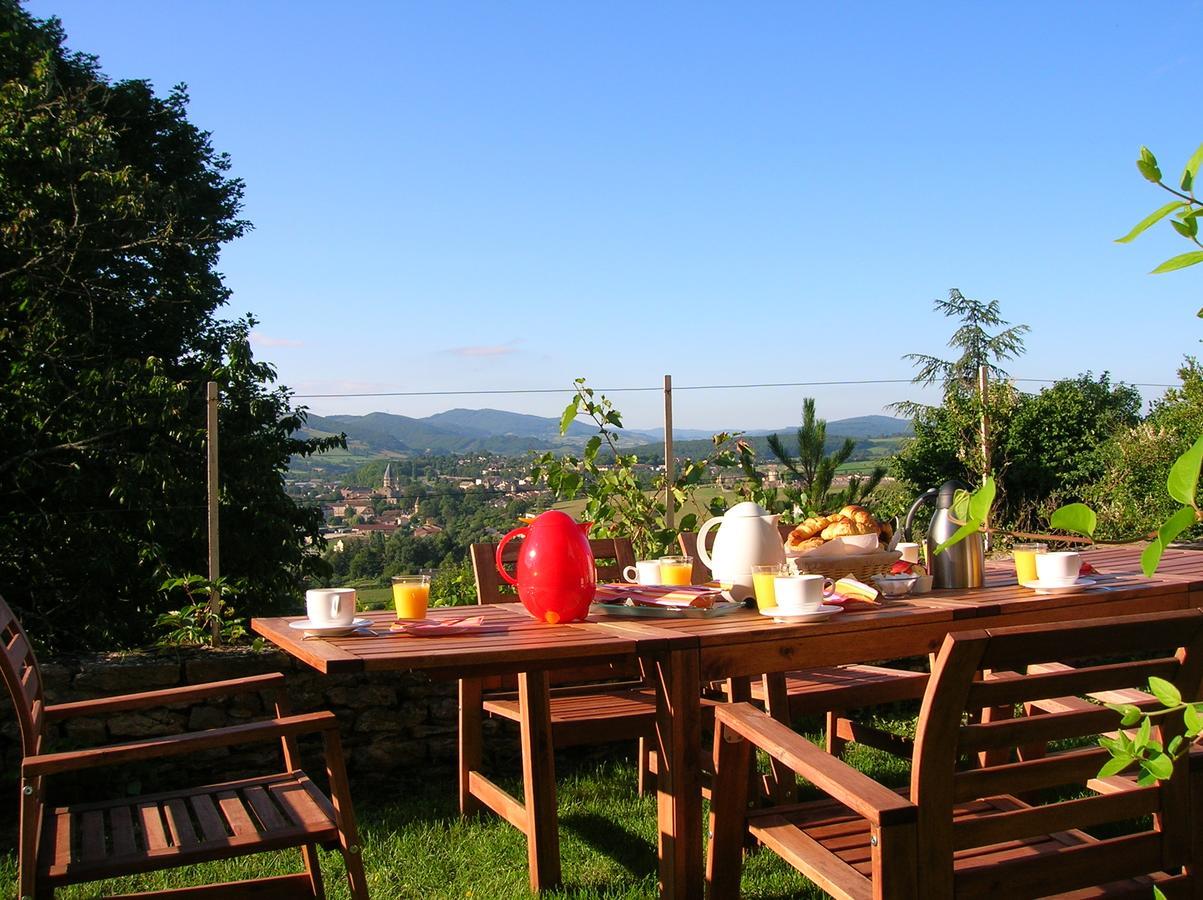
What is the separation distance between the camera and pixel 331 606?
212cm

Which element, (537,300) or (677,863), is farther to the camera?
(537,300)

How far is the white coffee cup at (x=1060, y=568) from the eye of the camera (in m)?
2.58

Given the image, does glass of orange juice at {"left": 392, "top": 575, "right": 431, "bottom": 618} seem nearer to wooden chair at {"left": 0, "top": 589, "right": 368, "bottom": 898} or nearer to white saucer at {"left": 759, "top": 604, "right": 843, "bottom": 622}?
wooden chair at {"left": 0, "top": 589, "right": 368, "bottom": 898}

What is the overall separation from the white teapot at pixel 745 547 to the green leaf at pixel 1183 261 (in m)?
1.86

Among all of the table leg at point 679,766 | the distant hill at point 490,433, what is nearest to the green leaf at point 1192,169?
the table leg at point 679,766

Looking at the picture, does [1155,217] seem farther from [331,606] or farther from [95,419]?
[95,419]

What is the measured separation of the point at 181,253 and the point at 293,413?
12.6 feet

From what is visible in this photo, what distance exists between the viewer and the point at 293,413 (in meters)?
11.8

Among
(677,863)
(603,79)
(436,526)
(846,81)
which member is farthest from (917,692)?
(846,81)

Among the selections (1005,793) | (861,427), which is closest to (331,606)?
(1005,793)

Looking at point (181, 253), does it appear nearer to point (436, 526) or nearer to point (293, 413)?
point (293, 413)

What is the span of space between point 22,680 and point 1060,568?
2.26 m

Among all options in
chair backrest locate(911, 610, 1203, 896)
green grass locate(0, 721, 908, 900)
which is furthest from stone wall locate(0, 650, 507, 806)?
chair backrest locate(911, 610, 1203, 896)

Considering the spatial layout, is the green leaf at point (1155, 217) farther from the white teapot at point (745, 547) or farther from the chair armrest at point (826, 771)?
the white teapot at point (745, 547)
